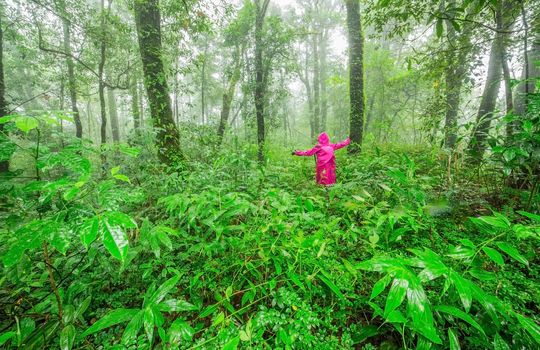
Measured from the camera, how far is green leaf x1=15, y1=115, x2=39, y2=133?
101 centimetres

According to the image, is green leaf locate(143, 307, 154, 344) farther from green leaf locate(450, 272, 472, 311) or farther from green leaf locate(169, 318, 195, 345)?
green leaf locate(450, 272, 472, 311)

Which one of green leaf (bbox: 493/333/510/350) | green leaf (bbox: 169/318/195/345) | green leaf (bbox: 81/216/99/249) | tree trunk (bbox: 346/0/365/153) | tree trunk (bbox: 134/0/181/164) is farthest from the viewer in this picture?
tree trunk (bbox: 346/0/365/153)

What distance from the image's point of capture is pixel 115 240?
0.91m

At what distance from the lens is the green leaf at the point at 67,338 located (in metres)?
1.23

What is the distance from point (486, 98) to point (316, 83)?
1133 cm

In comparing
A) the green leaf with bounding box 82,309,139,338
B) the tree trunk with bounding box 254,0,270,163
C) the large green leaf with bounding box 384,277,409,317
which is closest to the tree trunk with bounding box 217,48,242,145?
the tree trunk with bounding box 254,0,270,163

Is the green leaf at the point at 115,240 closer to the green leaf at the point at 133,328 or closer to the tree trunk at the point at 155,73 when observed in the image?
the green leaf at the point at 133,328

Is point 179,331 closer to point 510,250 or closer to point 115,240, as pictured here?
point 115,240

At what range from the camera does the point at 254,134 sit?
9023mm

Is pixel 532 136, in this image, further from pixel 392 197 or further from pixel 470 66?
pixel 470 66

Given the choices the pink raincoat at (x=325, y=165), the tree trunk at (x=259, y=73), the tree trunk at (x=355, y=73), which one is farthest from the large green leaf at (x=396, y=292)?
the tree trunk at (x=259, y=73)

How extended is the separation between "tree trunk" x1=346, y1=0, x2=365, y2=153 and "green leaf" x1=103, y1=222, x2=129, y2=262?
6.19m

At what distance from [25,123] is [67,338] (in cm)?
120

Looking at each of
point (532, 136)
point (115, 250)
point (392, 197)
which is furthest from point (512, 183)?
point (115, 250)
